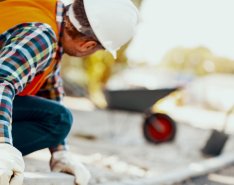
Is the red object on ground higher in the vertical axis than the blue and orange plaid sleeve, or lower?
lower

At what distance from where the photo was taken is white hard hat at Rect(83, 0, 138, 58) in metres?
2.37

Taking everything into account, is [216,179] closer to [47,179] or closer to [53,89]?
[53,89]

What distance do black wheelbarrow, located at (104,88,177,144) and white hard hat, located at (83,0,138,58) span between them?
432 cm

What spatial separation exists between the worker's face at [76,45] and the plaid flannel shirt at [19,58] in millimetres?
92

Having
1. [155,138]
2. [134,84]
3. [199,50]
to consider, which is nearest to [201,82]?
[134,84]

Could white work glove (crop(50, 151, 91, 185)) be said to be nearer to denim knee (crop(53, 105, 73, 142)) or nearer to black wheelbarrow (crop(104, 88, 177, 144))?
denim knee (crop(53, 105, 73, 142))

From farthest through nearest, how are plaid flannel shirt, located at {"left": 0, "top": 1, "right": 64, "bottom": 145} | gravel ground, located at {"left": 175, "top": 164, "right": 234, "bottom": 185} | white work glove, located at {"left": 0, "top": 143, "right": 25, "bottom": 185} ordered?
1. gravel ground, located at {"left": 175, "top": 164, "right": 234, "bottom": 185}
2. plaid flannel shirt, located at {"left": 0, "top": 1, "right": 64, "bottom": 145}
3. white work glove, located at {"left": 0, "top": 143, "right": 25, "bottom": 185}

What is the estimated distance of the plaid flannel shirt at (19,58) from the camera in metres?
1.90

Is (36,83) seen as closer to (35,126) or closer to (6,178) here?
(35,126)

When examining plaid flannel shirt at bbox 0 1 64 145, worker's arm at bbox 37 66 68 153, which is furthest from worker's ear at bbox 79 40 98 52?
worker's arm at bbox 37 66 68 153

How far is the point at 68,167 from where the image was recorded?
9.00ft

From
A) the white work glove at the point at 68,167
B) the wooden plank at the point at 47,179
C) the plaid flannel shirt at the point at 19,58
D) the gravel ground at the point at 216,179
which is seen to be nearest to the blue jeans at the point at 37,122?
the white work glove at the point at 68,167

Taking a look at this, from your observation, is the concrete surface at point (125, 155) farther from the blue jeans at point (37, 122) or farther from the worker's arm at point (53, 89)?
the worker's arm at point (53, 89)

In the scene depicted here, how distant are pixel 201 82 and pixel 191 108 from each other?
3.17 meters
